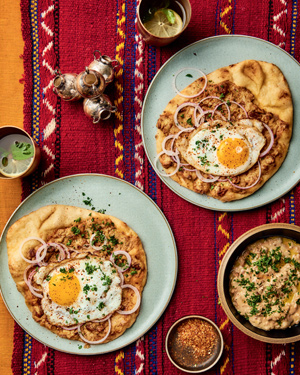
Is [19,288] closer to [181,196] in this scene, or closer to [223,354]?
[181,196]

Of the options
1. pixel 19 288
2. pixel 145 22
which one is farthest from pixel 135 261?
pixel 145 22

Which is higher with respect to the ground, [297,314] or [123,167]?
[123,167]

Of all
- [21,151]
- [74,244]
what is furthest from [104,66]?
[74,244]

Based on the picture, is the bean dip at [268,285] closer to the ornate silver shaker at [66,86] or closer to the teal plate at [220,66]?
the teal plate at [220,66]

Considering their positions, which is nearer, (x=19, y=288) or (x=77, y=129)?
(x=19, y=288)

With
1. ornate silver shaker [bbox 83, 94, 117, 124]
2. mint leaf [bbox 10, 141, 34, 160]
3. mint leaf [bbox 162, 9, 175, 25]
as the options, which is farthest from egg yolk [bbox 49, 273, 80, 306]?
mint leaf [bbox 162, 9, 175, 25]

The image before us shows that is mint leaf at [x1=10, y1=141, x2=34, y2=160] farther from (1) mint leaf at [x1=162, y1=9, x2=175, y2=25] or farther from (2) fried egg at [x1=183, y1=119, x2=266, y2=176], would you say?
(1) mint leaf at [x1=162, y1=9, x2=175, y2=25]

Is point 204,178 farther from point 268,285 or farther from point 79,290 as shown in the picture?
point 79,290
